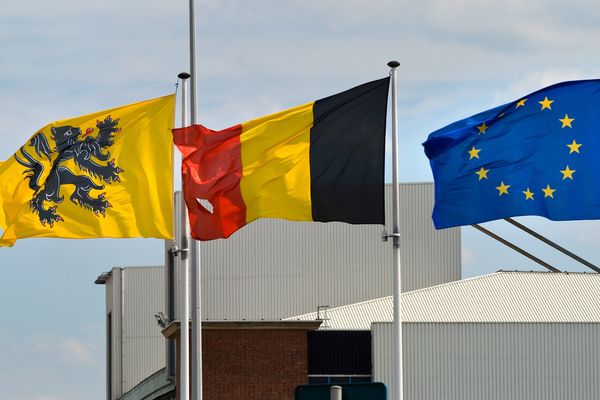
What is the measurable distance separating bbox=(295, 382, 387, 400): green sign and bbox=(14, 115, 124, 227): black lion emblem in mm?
14419

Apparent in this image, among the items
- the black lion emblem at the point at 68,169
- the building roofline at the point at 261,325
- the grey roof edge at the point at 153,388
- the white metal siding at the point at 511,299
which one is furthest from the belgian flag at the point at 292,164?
the grey roof edge at the point at 153,388

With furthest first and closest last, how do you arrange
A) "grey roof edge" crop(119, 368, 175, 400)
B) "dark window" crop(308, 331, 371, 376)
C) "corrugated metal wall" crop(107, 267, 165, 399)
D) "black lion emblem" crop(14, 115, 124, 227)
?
"corrugated metal wall" crop(107, 267, 165, 399), "grey roof edge" crop(119, 368, 175, 400), "dark window" crop(308, 331, 371, 376), "black lion emblem" crop(14, 115, 124, 227)

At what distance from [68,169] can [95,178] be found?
0.68m

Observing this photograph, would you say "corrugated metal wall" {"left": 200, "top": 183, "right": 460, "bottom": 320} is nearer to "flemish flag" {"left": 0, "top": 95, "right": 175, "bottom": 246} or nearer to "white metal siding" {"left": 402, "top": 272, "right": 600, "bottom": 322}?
"white metal siding" {"left": 402, "top": 272, "right": 600, "bottom": 322}

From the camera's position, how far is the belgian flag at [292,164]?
33562 mm

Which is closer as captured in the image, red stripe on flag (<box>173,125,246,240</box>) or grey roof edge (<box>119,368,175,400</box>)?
red stripe on flag (<box>173,125,246,240</box>)

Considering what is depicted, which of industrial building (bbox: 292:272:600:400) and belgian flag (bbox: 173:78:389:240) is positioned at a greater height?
belgian flag (bbox: 173:78:389:240)

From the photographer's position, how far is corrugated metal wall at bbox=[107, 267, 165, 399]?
98.0m

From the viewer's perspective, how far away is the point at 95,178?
34688mm

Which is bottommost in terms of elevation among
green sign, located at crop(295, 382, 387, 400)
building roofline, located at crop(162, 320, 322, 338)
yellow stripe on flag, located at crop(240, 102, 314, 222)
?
green sign, located at crop(295, 382, 387, 400)

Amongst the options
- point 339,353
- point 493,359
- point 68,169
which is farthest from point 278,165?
point 493,359

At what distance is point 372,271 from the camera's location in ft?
270

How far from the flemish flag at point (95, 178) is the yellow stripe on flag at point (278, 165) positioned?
1855 millimetres

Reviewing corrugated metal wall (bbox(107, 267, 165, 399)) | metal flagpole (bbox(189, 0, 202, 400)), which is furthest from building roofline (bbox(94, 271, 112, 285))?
metal flagpole (bbox(189, 0, 202, 400))
